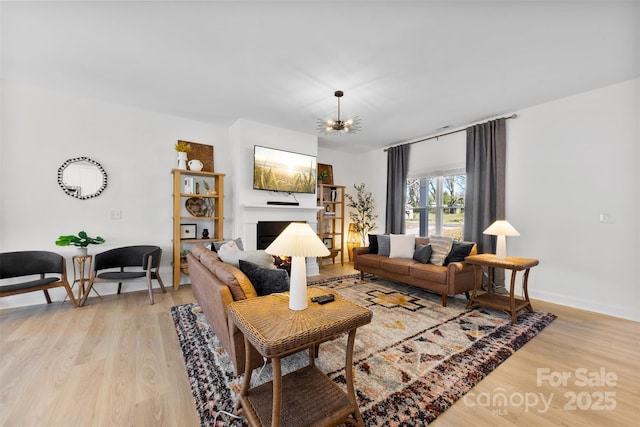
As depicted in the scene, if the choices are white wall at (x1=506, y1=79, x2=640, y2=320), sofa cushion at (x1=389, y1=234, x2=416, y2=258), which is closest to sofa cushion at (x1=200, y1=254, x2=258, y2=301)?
sofa cushion at (x1=389, y1=234, x2=416, y2=258)

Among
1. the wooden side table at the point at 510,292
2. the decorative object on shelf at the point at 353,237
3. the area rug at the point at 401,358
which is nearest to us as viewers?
the area rug at the point at 401,358

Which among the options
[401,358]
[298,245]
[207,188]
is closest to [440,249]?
[401,358]

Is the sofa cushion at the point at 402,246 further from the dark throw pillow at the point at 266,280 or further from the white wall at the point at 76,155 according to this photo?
the white wall at the point at 76,155

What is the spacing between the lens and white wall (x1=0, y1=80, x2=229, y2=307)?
9.94 ft

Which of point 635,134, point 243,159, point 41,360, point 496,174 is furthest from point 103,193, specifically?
point 635,134

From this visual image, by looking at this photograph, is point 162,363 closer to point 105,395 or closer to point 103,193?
point 105,395

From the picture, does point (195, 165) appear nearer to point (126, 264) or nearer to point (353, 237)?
point (126, 264)

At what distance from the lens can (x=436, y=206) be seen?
4773 mm

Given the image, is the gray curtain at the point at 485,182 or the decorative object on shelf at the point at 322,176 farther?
the decorative object on shelf at the point at 322,176

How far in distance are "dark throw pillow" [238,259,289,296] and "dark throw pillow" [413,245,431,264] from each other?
7.76ft

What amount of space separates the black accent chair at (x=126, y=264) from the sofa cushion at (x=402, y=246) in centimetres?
339

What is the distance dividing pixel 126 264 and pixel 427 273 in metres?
4.03

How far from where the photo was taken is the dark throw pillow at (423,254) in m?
3.57

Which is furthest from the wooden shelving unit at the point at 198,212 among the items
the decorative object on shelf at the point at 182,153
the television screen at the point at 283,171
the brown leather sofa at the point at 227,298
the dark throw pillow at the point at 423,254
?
the dark throw pillow at the point at 423,254
